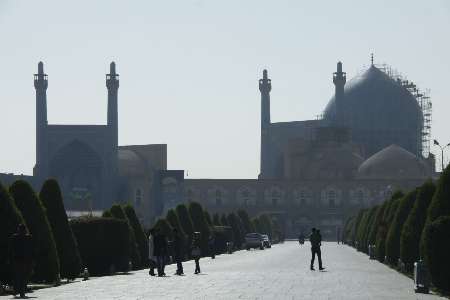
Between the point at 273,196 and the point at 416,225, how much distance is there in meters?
126

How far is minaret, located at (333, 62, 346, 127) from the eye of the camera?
6599 inches

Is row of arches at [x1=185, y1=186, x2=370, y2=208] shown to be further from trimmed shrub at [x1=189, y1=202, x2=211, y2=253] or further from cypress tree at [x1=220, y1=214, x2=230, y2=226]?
trimmed shrub at [x1=189, y1=202, x2=211, y2=253]

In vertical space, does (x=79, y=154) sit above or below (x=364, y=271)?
above

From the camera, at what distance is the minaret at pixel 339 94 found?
168 meters

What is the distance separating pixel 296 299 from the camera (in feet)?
81.7

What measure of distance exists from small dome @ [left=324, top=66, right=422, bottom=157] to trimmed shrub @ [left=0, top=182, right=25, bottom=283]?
13976 centimetres

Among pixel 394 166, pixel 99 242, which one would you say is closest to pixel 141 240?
pixel 99 242

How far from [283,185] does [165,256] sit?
123927 mm

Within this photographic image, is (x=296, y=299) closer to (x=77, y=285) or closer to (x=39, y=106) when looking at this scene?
(x=77, y=285)

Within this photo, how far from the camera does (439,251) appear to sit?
86.8 feet

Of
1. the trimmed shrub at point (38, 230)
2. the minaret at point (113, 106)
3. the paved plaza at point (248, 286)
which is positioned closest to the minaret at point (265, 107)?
the minaret at point (113, 106)

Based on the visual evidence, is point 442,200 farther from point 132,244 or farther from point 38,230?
point 132,244

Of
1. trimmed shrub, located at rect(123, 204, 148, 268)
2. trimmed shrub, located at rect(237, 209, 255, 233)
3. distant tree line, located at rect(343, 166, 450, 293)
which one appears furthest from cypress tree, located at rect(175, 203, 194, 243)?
trimmed shrub, located at rect(237, 209, 255, 233)

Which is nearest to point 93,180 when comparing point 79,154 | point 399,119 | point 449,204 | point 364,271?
point 79,154
